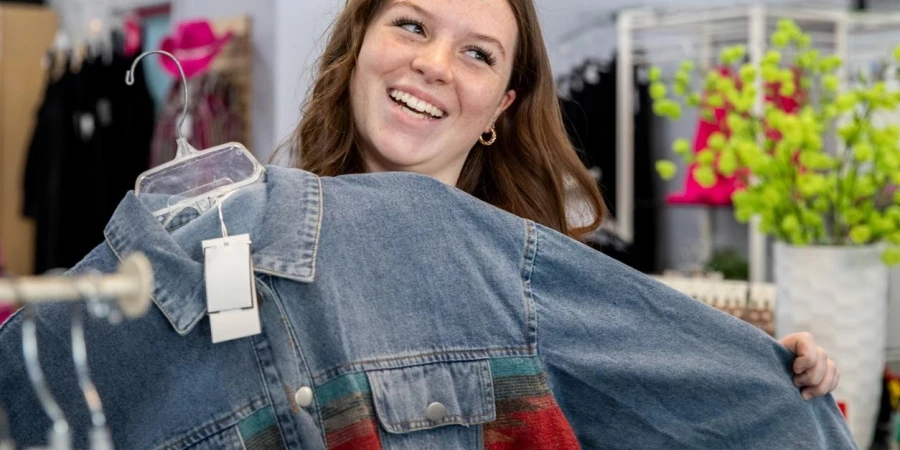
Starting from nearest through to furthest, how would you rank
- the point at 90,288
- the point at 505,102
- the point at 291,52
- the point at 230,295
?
the point at 90,288 → the point at 230,295 → the point at 505,102 → the point at 291,52

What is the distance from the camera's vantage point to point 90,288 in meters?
0.53

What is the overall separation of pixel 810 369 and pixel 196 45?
356cm

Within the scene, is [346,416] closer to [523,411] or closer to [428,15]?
[523,411]

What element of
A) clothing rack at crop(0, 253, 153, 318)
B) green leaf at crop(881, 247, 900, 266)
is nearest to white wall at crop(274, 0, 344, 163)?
green leaf at crop(881, 247, 900, 266)

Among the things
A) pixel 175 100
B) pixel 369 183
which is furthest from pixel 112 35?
pixel 369 183

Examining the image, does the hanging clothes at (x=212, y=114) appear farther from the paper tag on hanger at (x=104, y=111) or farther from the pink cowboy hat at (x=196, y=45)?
the paper tag on hanger at (x=104, y=111)

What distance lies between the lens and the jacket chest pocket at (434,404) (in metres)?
1.04

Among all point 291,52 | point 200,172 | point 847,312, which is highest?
point 291,52

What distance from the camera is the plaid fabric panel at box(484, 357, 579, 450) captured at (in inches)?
44.0

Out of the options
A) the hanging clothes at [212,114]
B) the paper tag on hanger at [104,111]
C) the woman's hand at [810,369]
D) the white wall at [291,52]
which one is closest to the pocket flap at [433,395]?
the woman's hand at [810,369]

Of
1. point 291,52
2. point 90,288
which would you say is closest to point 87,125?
point 291,52

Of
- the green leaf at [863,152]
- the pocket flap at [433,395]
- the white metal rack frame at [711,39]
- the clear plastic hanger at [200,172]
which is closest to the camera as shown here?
the pocket flap at [433,395]

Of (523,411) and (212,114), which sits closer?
(523,411)

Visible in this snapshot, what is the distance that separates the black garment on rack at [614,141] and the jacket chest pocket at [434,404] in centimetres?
365
